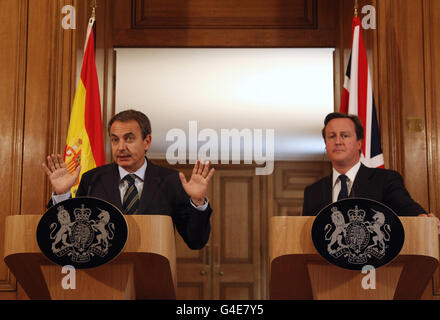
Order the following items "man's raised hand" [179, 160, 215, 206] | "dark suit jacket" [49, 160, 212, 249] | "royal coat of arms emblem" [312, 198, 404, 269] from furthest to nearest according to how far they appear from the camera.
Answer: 1. "dark suit jacket" [49, 160, 212, 249]
2. "man's raised hand" [179, 160, 215, 206]
3. "royal coat of arms emblem" [312, 198, 404, 269]

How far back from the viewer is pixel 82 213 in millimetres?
1966

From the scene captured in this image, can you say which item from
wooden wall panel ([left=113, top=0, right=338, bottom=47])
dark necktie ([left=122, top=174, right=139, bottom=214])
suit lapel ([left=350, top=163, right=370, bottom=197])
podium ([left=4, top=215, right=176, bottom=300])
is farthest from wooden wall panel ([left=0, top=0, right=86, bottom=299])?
suit lapel ([left=350, top=163, right=370, bottom=197])

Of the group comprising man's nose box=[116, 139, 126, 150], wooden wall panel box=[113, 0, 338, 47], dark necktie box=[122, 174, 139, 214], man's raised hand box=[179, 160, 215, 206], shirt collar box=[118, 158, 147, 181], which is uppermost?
wooden wall panel box=[113, 0, 338, 47]

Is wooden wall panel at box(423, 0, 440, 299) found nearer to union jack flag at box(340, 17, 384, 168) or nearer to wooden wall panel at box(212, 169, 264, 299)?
union jack flag at box(340, 17, 384, 168)

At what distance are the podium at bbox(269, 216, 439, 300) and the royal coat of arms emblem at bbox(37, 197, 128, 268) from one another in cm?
50

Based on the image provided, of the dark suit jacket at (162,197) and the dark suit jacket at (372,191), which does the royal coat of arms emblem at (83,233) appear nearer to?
the dark suit jacket at (162,197)

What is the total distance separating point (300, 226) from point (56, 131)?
208 cm

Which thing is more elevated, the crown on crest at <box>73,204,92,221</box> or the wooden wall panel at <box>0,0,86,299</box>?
the wooden wall panel at <box>0,0,86,299</box>

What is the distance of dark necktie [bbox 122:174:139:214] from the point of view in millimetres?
2465

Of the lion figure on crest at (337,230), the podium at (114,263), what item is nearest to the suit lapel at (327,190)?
the lion figure on crest at (337,230)

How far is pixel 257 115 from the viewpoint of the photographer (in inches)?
300

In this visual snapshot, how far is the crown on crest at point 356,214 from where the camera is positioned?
1.96 meters

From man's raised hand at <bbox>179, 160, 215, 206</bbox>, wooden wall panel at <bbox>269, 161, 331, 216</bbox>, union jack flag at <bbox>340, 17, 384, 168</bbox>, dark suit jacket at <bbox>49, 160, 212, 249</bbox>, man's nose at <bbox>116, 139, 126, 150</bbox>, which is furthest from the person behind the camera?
wooden wall panel at <bbox>269, 161, 331, 216</bbox>

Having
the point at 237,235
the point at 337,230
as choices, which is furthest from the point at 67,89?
the point at 237,235
